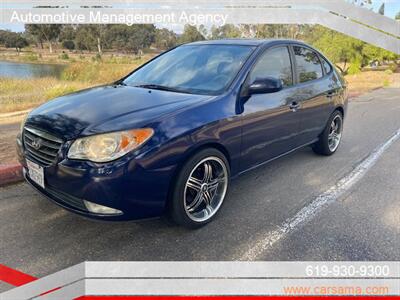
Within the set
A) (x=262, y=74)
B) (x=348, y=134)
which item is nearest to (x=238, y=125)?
(x=262, y=74)

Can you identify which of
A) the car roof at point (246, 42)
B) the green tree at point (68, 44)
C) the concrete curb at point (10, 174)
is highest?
the green tree at point (68, 44)

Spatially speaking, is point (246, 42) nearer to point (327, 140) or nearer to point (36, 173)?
point (327, 140)

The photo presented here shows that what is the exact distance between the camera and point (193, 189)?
10.2ft

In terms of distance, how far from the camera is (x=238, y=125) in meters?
3.30

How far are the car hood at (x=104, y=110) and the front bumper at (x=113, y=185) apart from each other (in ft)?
0.92

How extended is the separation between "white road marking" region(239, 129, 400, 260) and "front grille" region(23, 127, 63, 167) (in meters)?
1.72

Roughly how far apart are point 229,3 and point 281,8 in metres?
2.73

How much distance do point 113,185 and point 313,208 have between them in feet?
7.13

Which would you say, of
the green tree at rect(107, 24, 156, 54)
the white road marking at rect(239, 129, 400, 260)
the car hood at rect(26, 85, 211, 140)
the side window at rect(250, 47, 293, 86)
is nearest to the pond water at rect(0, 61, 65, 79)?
the car hood at rect(26, 85, 211, 140)

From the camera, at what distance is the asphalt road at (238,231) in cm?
278

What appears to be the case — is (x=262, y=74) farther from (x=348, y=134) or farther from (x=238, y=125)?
(x=348, y=134)

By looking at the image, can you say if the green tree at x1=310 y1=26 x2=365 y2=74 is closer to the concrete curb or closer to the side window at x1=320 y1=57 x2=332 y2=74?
the side window at x1=320 y1=57 x2=332 y2=74

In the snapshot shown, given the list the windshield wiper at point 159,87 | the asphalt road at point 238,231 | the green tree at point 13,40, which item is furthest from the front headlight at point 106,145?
the green tree at point 13,40

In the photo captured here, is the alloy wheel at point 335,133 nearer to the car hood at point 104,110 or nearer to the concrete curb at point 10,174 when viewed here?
the car hood at point 104,110
